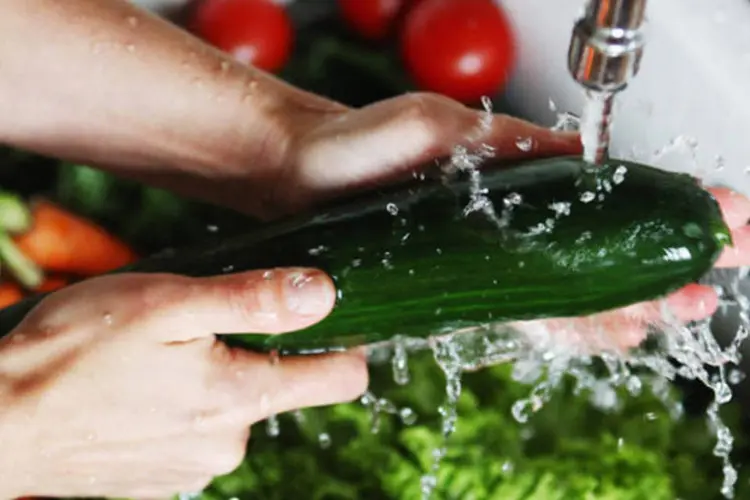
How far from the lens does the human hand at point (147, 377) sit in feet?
2.06

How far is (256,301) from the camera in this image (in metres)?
0.62

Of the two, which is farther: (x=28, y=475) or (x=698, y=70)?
(x=698, y=70)

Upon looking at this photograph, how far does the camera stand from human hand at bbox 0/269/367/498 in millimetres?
628

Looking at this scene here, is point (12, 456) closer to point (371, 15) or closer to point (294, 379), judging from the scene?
point (294, 379)

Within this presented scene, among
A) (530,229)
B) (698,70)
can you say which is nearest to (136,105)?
(530,229)

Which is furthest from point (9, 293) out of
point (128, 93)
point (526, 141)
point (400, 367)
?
point (526, 141)

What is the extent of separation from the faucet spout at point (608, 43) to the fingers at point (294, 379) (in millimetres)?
333

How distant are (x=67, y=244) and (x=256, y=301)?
0.38 m

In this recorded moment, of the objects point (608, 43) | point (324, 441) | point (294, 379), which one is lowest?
point (324, 441)

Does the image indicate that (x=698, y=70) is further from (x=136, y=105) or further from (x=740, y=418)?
(x=136, y=105)

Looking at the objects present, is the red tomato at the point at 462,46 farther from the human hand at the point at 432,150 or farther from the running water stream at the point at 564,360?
the human hand at the point at 432,150

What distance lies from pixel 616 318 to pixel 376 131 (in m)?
0.24

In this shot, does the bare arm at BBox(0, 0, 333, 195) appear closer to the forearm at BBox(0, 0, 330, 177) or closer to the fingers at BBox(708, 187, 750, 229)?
the forearm at BBox(0, 0, 330, 177)

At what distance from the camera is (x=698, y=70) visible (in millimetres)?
795
